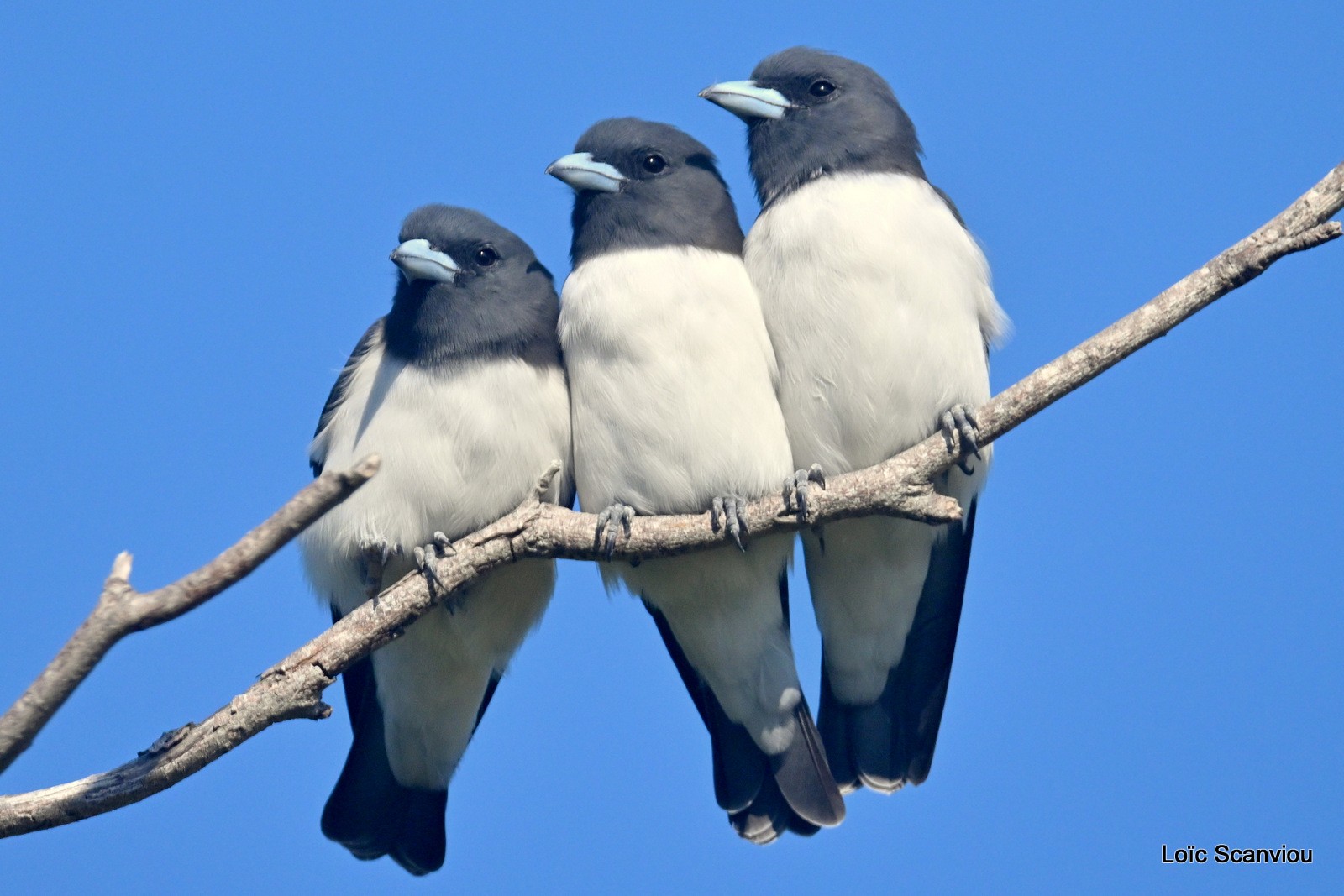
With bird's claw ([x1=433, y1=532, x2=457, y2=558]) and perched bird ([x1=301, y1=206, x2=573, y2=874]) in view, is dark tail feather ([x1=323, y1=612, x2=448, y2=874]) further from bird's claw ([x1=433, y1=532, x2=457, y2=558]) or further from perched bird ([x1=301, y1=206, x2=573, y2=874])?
bird's claw ([x1=433, y1=532, x2=457, y2=558])

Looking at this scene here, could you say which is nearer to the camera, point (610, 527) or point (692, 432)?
point (610, 527)

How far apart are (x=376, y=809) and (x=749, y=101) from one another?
4408mm

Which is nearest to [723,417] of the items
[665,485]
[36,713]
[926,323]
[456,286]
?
[665,485]

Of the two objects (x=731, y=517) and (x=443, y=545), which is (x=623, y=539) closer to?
(x=731, y=517)

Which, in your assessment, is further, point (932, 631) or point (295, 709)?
point (932, 631)

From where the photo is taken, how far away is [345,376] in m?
8.11

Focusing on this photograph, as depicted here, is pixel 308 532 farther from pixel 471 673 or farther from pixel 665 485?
pixel 665 485

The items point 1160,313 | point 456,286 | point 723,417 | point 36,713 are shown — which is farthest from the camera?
point 456,286

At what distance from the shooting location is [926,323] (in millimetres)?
7047

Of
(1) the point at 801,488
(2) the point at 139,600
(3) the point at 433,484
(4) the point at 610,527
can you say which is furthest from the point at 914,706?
(2) the point at 139,600

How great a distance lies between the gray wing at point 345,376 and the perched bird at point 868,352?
86.3 inches

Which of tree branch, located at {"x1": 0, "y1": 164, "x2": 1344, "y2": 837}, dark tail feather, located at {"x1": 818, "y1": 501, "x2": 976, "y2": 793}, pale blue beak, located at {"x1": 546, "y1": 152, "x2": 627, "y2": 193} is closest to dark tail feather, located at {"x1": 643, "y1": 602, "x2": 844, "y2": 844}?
dark tail feather, located at {"x1": 818, "y1": 501, "x2": 976, "y2": 793}

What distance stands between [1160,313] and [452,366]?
11.4 ft

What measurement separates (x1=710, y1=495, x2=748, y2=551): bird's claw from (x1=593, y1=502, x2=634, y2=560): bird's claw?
1.33 ft
